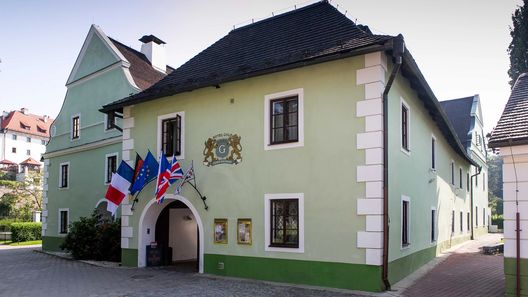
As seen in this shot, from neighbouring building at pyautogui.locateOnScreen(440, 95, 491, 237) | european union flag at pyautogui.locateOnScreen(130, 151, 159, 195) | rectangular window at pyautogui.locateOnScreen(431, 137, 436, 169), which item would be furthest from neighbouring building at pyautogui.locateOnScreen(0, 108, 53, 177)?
rectangular window at pyautogui.locateOnScreen(431, 137, 436, 169)

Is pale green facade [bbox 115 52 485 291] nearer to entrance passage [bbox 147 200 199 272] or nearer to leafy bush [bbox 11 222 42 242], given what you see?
entrance passage [bbox 147 200 199 272]

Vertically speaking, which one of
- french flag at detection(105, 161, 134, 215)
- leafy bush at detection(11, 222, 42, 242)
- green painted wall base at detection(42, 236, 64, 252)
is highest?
french flag at detection(105, 161, 134, 215)

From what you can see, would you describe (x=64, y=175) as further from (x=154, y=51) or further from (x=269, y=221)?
(x=269, y=221)

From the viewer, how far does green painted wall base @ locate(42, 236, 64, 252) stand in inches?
864

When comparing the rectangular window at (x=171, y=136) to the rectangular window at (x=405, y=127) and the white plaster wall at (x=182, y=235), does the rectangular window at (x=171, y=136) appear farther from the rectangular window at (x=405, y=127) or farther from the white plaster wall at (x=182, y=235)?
the rectangular window at (x=405, y=127)

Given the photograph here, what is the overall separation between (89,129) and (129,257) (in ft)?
29.2

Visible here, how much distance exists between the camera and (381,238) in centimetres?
997

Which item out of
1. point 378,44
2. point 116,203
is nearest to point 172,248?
point 116,203

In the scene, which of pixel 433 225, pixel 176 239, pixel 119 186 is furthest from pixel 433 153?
pixel 119 186

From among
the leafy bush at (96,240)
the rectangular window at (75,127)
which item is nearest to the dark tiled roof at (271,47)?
the leafy bush at (96,240)

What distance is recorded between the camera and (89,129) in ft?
69.7

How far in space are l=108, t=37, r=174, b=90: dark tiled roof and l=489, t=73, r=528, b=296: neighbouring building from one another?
15.3 metres

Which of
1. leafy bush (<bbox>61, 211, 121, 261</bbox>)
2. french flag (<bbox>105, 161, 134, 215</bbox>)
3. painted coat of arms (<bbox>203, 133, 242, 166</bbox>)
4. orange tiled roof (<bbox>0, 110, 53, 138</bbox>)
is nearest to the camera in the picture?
painted coat of arms (<bbox>203, 133, 242, 166</bbox>)

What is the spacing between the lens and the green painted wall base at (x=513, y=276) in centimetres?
884
